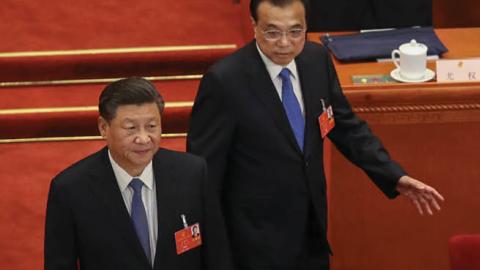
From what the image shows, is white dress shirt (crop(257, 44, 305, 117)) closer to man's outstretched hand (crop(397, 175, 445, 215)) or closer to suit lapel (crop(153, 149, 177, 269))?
man's outstretched hand (crop(397, 175, 445, 215))

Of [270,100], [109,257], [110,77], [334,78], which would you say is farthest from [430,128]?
[110,77]

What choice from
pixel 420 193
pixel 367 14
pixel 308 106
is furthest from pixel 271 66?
pixel 367 14

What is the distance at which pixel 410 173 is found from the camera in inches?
125

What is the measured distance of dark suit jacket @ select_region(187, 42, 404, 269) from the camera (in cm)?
258

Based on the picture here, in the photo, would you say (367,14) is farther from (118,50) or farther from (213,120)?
(213,120)

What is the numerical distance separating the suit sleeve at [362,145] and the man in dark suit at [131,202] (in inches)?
22.3

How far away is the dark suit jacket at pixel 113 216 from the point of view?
2184mm

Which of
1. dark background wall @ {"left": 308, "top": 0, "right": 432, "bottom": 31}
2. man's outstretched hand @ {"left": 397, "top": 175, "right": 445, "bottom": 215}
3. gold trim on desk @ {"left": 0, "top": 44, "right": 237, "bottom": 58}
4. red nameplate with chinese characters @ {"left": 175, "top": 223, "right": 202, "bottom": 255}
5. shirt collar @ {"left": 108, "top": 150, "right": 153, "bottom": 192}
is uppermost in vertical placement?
dark background wall @ {"left": 308, "top": 0, "right": 432, "bottom": 31}

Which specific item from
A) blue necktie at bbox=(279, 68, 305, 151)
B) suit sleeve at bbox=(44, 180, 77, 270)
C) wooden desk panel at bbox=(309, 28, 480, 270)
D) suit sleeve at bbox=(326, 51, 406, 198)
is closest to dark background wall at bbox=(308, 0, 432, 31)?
wooden desk panel at bbox=(309, 28, 480, 270)

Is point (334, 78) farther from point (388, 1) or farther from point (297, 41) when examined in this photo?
point (388, 1)

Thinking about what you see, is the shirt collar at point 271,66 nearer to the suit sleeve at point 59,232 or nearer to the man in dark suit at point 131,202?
the man in dark suit at point 131,202

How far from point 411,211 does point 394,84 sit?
1.35ft

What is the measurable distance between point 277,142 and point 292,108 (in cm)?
9

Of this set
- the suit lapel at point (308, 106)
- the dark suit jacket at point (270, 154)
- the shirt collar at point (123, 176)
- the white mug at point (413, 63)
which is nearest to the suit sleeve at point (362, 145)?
the dark suit jacket at point (270, 154)
